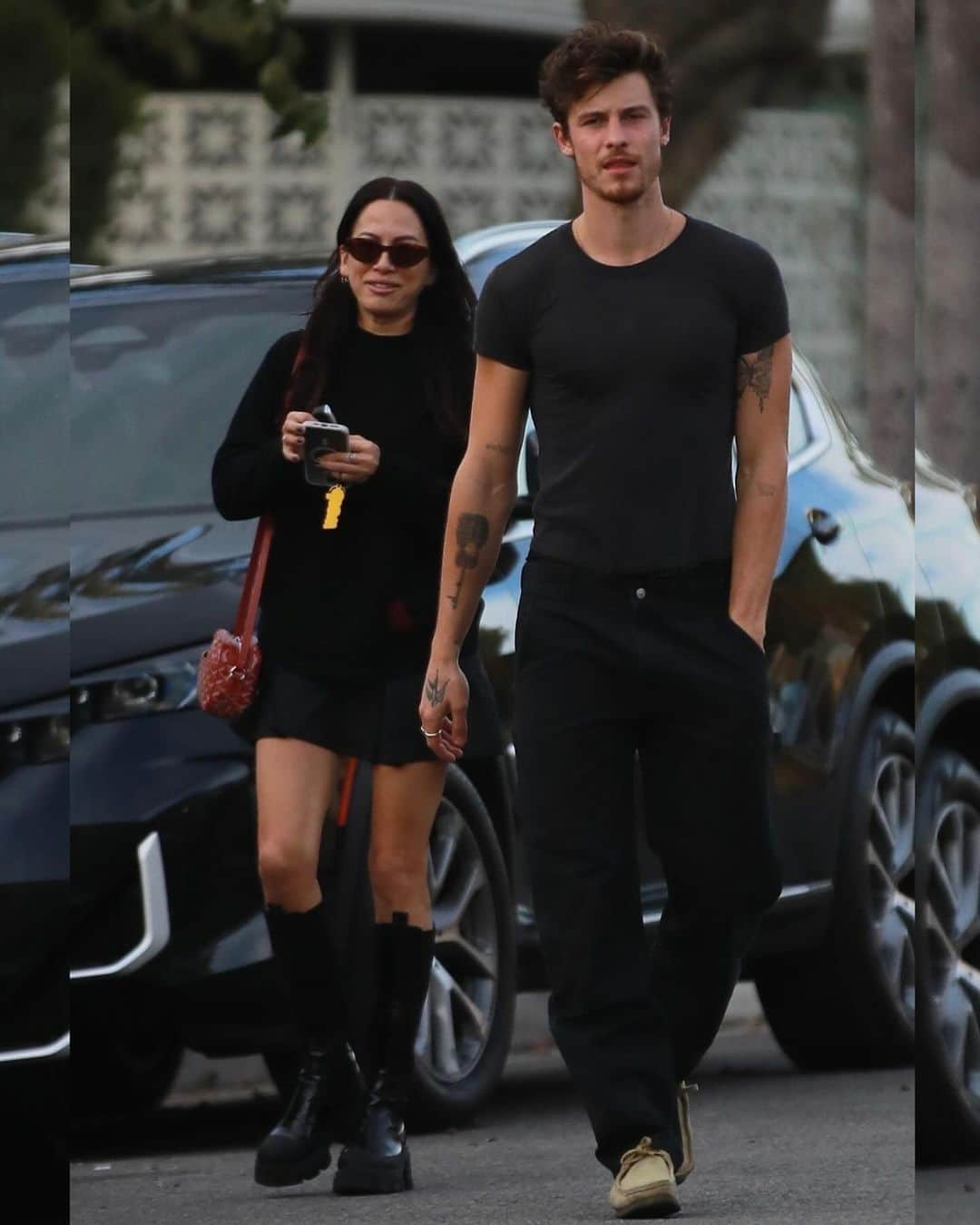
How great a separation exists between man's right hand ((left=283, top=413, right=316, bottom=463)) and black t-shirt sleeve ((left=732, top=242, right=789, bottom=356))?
912mm

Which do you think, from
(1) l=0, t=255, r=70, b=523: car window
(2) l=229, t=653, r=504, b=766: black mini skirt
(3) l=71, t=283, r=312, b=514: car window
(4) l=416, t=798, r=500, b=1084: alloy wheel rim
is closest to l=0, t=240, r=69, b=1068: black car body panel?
(1) l=0, t=255, r=70, b=523: car window

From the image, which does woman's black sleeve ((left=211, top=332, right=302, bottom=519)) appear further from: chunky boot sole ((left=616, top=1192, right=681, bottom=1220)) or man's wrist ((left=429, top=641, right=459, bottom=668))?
chunky boot sole ((left=616, top=1192, right=681, bottom=1220))

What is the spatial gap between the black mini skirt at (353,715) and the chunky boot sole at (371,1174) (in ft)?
2.36

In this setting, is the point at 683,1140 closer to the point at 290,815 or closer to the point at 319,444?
the point at 290,815

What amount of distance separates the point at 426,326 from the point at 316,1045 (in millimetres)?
1355

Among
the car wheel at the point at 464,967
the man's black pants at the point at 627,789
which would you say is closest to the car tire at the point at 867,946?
the car wheel at the point at 464,967

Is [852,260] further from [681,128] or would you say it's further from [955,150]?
[955,150]

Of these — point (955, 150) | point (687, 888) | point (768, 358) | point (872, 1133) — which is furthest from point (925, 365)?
point (872, 1133)

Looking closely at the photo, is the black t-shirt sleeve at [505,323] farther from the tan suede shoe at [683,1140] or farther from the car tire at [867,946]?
the car tire at [867,946]

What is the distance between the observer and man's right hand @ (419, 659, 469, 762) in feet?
18.2

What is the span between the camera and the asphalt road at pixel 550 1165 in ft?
18.2

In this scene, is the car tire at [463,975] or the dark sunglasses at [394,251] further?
the car tire at [463,975]

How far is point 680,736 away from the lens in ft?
17.6

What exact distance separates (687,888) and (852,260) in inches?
564
